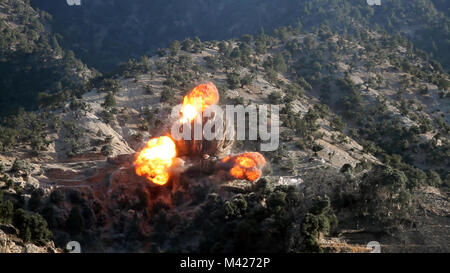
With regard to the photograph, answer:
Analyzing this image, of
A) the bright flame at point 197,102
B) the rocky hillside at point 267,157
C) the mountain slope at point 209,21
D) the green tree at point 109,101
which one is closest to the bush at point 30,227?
the rocky hillside at point 267,157

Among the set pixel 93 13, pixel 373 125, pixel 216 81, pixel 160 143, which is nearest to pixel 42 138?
pixel 160 143

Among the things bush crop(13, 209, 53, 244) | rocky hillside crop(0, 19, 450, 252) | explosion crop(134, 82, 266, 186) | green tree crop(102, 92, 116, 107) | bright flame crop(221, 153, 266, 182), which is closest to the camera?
bush crop(13, 209, 53, 244)

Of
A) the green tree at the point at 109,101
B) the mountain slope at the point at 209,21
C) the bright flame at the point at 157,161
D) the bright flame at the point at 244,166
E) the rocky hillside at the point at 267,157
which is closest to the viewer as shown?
the rocky hillside at the point at 267,157

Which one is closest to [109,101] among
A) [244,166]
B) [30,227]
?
[244,166]

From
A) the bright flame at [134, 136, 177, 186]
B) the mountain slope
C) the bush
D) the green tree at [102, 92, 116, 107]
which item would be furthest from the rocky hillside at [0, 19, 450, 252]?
the mountain slope

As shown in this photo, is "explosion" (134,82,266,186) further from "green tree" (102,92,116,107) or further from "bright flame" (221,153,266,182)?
"green tree" (102,92,116,107)

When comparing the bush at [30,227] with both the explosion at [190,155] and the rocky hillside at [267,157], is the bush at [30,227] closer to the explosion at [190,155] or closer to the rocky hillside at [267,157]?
the rocky hillside at [267,157]
